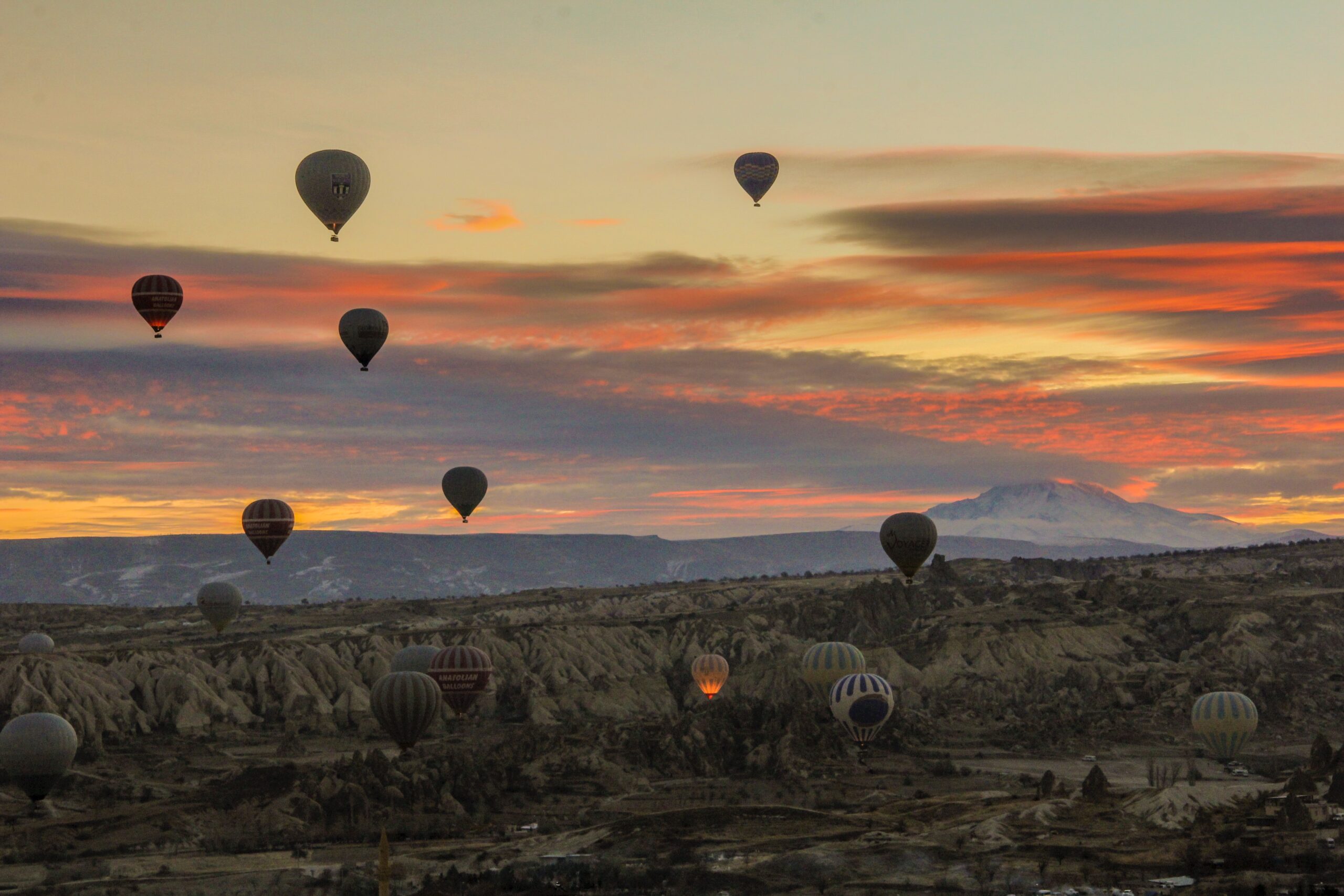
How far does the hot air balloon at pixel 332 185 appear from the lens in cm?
10231

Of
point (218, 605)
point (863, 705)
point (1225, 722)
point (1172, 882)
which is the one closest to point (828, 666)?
point (863, 705)

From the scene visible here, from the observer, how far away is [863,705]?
118 metres

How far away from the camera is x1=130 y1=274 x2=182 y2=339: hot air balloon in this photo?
114m

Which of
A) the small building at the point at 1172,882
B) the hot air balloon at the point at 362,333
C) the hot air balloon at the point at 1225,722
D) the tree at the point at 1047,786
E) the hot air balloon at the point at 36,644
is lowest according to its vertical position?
the small building at the point at 1172,882

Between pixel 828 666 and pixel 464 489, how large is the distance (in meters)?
31.3

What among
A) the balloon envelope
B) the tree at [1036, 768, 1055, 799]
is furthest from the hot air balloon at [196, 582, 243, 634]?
the tree at [1036, 768, 1055, 799]

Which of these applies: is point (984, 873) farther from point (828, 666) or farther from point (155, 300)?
point (155, 300)

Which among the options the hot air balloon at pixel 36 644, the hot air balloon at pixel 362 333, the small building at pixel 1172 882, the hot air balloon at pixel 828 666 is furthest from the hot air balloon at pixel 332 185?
the hot air balloon at pixel 36 644

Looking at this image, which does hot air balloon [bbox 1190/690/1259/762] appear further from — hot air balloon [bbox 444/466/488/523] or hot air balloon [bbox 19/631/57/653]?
hot air balloon [bbox 19/631/57/653]

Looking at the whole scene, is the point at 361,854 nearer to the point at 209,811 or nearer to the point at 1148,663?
the point at 209,811

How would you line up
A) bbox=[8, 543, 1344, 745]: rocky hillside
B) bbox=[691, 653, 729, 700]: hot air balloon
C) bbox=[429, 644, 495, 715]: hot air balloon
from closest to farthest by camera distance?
bbox=[429, 644, 495, 715]: hot air balloon < bbox=[8, 543, 1344, 745]: rocky hillside < bbox=[691, 653, 729, 700]: hot air balloon

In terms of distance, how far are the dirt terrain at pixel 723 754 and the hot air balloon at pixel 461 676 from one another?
143 inches

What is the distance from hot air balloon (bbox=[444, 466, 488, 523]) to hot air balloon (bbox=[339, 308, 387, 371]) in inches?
660

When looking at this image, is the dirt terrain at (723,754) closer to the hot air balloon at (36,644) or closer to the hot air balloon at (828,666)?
the hot air balloon at (828,666)
